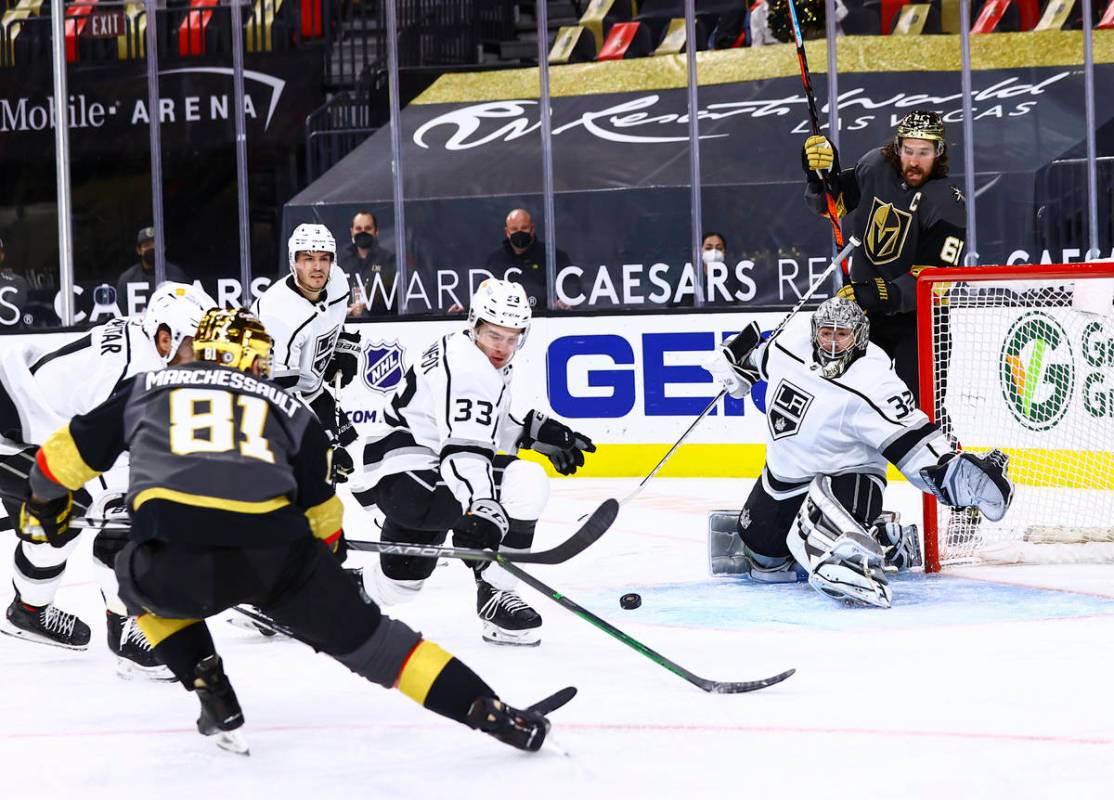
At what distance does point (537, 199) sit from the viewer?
8.37 meters

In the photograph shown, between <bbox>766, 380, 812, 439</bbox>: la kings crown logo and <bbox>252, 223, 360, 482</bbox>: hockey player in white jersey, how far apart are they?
4.17 feet

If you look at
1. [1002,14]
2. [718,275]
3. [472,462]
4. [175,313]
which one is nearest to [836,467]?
[472,462]

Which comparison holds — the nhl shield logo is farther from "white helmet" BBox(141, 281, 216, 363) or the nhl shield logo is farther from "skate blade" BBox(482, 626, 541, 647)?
"white helmet" BBox(141, 281, 216, 363)

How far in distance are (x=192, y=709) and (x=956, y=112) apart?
6.87 meters

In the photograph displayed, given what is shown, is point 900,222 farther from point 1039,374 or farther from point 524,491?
point 524,491

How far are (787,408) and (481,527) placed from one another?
123 cm

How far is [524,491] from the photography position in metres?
3.57

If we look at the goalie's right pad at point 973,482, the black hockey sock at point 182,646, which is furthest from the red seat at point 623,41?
the black hockey sock at point 182,646

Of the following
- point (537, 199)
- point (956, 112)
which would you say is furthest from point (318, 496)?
point (956, 112)

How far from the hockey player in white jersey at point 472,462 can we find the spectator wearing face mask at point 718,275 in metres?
3.60

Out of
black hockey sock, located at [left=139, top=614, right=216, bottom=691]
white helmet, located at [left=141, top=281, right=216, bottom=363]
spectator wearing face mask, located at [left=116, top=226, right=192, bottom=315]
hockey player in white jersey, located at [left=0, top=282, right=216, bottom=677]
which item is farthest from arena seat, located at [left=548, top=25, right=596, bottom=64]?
black hockey sock, located at [left=139, top=614, right=216, bottom=691]

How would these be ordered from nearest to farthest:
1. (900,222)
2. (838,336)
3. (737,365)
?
(838,336) → (737,365) → (900,222)

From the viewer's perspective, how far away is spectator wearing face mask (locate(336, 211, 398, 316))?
25.1 feet

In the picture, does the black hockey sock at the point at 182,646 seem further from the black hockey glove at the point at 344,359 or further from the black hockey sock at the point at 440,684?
the black hockey glove at the point at 344,359
